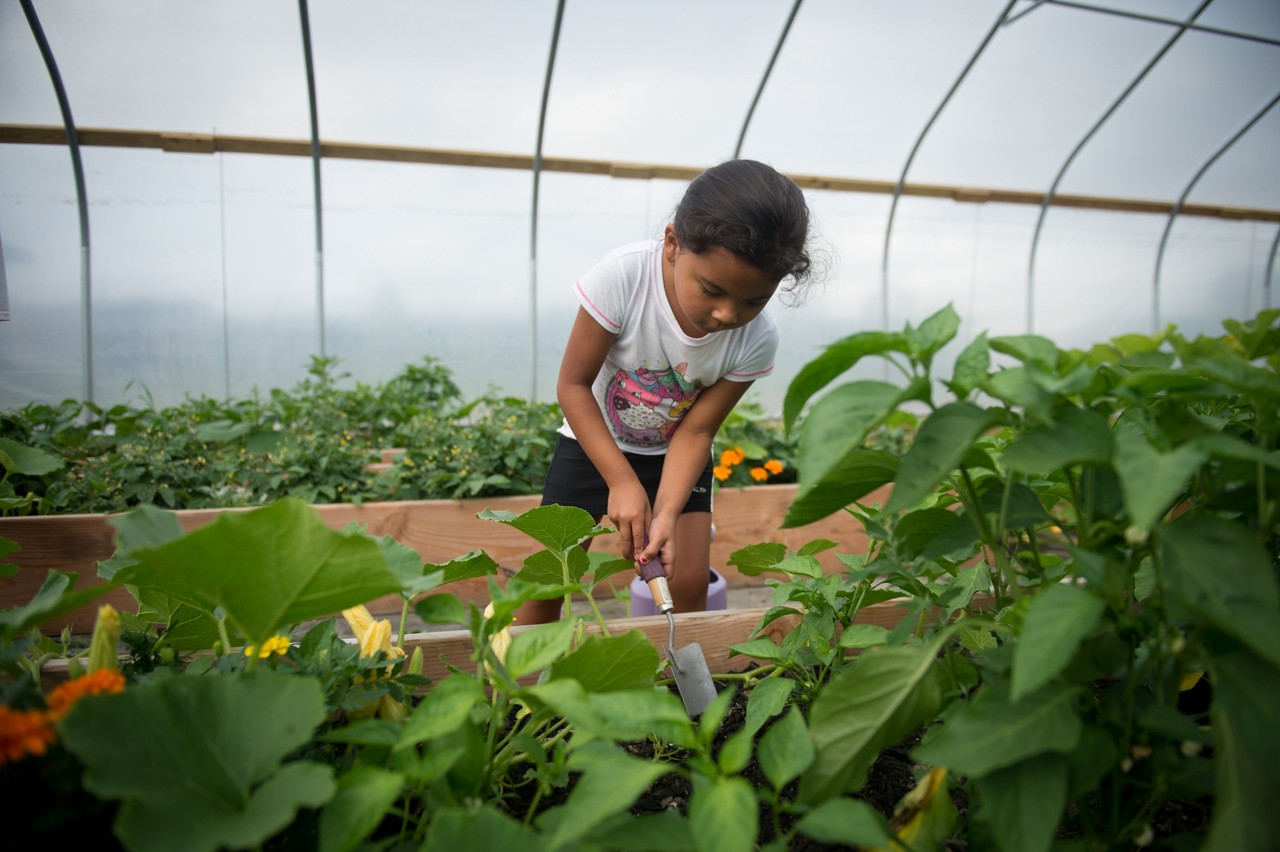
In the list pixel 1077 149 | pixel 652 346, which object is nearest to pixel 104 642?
pixel 652 346

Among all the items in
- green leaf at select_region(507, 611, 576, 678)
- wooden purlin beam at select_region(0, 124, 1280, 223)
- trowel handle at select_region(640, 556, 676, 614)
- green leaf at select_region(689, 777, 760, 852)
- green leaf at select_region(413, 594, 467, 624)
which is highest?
wooden purlin beam at select_region(0, 124, 1280, 223)

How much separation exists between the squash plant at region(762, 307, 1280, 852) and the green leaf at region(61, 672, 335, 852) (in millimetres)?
499

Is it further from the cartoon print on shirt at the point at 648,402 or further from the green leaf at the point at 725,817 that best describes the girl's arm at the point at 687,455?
the green leaf at the point at 725,817

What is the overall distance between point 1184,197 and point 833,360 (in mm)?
9081

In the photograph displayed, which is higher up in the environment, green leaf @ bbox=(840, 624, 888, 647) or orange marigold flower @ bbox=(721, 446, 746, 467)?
green leaf @ bbox=(840, 624, 888, 647)

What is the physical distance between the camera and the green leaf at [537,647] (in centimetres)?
79

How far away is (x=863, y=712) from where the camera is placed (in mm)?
→ 775

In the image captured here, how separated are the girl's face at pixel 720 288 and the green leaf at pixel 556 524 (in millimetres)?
709

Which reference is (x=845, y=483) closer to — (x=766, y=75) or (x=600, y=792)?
(x=600, y=792)

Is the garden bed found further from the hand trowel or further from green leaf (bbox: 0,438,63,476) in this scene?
the hand trowel

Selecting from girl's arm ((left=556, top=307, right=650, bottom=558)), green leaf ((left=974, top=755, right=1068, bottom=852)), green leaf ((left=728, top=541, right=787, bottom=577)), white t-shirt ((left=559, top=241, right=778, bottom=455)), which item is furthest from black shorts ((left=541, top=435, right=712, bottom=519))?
green leaf ((left=974, top=755, right=1068, bottom=852))

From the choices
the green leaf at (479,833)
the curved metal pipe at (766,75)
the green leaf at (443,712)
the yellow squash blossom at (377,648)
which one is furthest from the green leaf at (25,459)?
the curved metal pipe at (766,75)

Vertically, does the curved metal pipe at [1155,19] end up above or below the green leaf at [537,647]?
above

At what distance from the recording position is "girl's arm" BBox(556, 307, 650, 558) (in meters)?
1.76
